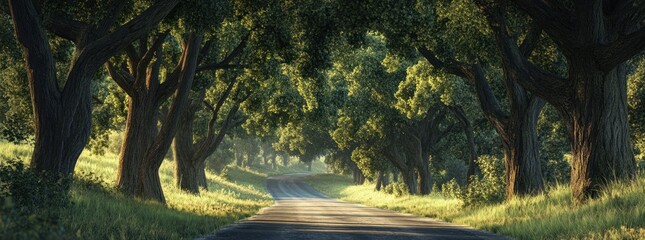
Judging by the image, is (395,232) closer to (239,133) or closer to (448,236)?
(448,236)

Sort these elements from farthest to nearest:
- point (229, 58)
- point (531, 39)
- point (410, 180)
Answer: point (410, 180)
point (229, 58)
point (531, 39)

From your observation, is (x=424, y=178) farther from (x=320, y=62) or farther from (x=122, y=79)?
(x=122, y=79)

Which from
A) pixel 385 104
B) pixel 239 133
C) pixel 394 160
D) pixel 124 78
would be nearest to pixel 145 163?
pixel 124 78

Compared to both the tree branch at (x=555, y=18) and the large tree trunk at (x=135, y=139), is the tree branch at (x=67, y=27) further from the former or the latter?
the tree branch at (x=555, y=18)

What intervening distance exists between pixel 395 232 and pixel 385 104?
2338cm

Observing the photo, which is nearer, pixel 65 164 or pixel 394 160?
pixel 65 164

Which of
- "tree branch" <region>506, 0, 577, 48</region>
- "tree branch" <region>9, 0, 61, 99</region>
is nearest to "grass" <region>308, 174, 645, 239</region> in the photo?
"tree branch" <region>506, 0, 577, 48</region>

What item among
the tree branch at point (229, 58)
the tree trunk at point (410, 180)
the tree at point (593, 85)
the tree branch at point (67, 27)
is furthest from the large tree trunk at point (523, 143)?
the tree trunk at point (410, 180)

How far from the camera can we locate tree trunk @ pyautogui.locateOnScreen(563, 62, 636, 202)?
13.8 metres

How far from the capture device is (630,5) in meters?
14.1

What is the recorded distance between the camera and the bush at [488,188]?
67.6ft

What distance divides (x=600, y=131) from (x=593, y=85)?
1040 mm

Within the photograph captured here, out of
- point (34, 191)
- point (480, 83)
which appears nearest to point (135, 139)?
point (34, 191)

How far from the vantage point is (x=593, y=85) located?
45.9 feet
